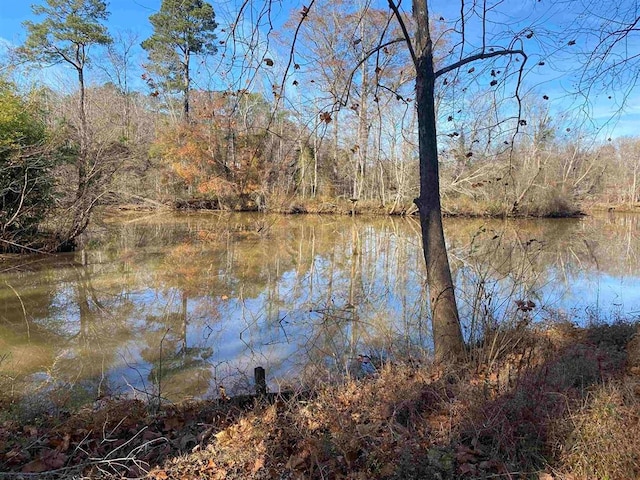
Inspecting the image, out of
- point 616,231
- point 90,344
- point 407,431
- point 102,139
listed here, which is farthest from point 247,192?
point 407,431

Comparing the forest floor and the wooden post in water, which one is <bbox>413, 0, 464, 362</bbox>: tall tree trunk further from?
the wooden post in water

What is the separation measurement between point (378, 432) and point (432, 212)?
2.03m

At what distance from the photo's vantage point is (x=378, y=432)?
2764mm

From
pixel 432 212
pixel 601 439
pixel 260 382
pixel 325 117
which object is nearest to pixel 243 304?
pixel 260 382

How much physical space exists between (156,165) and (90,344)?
24437 mm

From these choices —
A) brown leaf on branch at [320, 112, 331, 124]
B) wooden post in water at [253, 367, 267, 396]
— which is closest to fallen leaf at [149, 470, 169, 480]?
wooden post in water at [253, 367, 267, 396]

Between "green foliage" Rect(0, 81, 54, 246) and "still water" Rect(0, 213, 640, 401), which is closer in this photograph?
"still water" Rect(0, 213, 640, 401)

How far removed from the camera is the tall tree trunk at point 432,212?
153 inches

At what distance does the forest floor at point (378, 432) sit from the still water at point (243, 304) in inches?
25.1

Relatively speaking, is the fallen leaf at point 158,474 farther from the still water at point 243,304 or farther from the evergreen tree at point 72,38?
the evergreen tree at point 72,38

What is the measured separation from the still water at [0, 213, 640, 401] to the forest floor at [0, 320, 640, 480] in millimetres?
637

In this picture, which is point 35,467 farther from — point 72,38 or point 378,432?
point 72,38

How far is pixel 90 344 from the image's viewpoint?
19.0 feet

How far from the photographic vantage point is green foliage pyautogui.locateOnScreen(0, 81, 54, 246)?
9344 mm
